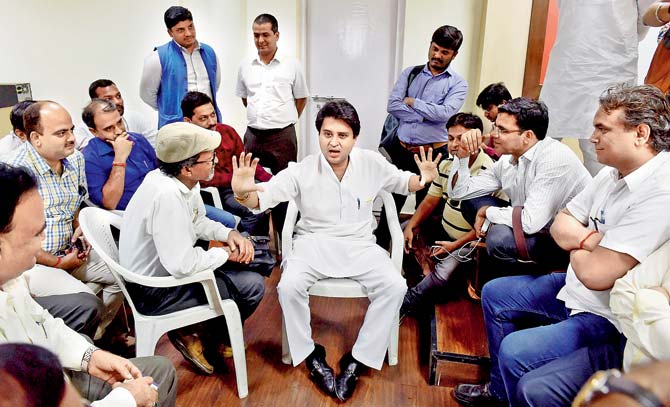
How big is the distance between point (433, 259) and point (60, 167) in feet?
6.22

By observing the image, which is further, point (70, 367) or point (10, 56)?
point (10, 56)

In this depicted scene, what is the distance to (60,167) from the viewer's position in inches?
81.7

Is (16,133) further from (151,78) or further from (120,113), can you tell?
(151,78)

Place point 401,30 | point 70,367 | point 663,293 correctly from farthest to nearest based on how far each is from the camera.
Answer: point 401,30 < point 70,367 < point 663,293

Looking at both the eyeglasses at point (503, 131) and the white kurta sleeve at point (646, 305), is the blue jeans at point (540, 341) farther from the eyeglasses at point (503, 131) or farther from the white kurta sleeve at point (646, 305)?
the eyeglasses at point (503, 131)

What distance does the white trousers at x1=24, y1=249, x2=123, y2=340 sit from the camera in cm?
183

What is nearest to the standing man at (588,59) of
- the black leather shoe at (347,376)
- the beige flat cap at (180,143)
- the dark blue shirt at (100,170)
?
the black leather shoe at (347,376)

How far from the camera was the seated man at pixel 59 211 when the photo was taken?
189 cm

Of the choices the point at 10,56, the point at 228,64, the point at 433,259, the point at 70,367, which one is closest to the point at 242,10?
the point at 228,64

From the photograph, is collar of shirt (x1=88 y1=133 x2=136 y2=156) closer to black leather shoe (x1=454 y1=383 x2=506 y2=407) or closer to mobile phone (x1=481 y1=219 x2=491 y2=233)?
mobile phone (x1=481 y1=219 x2=491 y2=233)

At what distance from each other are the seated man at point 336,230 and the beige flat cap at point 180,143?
306 millimetres

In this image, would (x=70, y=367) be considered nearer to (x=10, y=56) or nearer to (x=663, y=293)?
(x=663, y=293)

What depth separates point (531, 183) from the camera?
1.99 m

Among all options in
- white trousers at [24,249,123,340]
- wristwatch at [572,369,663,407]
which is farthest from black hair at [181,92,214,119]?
wristwatch at [572,369,663,407]
